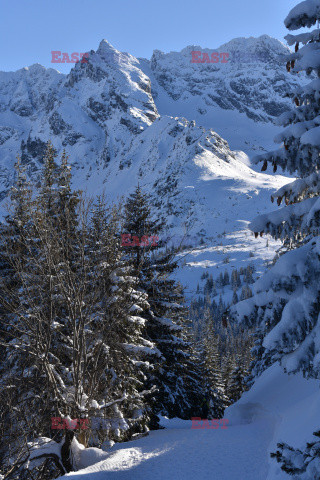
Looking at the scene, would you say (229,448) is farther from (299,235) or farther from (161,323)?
(161,323)

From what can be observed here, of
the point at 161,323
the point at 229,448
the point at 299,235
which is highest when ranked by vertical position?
the point at 299,235

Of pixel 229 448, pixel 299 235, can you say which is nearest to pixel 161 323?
pixel 229 448

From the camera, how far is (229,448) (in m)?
8.16

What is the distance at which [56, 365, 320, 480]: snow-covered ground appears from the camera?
7.00 meters

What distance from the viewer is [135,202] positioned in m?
15.8

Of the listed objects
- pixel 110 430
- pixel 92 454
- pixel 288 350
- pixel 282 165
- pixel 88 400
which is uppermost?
pixel 282 165

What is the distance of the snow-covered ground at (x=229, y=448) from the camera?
23.0ft

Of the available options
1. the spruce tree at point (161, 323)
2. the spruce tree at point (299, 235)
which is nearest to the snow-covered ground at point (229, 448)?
the spruce tree at point (299, 235)

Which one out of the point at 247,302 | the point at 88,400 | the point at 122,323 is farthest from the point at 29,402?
the point at 247,302

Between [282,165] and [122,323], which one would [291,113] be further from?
[122,323]

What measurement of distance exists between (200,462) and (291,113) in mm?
7226

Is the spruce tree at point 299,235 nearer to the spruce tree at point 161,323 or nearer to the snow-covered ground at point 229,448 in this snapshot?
the snow-covered ground at point 229,448

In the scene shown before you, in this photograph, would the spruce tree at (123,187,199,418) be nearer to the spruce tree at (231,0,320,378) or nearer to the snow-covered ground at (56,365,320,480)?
the snow-covered ground at (56,365,320,480)

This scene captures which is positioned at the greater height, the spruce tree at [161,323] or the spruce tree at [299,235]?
the spruce tree at [299,235]
